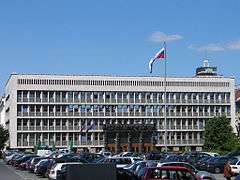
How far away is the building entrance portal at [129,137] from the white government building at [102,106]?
7.19ft

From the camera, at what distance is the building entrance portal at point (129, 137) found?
121062 mm

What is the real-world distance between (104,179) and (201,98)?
117 meters

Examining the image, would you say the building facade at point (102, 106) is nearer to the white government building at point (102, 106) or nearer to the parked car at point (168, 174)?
the white government building at point (102, 106)

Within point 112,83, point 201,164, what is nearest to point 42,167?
point 201,164

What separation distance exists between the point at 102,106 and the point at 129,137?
8807mm

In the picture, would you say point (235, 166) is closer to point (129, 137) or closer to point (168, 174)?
point (168, 174)

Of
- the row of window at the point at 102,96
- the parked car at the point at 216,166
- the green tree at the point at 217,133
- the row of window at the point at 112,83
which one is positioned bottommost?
the parked car at the point at 216,166

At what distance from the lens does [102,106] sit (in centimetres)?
12412

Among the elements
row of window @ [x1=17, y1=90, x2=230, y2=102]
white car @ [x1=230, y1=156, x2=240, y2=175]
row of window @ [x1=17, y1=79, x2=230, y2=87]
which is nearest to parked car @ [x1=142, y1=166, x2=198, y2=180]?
white car @ [x1=230, y1=156, x2=240, y2=175]

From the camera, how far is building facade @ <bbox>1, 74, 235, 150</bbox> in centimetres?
12069

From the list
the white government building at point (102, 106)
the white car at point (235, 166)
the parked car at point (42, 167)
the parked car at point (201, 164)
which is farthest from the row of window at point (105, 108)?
the white car at point (235, 166)

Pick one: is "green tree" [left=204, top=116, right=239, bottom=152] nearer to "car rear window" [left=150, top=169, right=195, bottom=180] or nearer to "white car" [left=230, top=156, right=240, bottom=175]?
"white car" [left=230, top=156, right=240, bottom=175]

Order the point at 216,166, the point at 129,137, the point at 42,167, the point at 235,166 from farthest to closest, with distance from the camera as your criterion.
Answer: the point at 129,137, the point at 216,166, the point at 42,167, the point at 235,166


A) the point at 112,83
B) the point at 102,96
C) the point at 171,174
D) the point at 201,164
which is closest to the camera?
the point at 171,174
